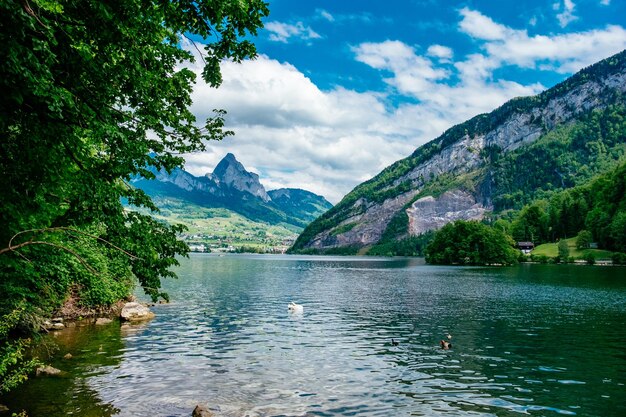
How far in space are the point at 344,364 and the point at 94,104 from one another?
84.5 ft

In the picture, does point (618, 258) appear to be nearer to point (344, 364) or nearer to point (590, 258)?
point (590, 258)

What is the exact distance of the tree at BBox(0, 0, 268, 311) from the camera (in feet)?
35.0

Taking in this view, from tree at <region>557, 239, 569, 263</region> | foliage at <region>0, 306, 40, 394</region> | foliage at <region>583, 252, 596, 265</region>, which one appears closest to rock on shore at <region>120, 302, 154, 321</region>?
foliage at <region>0, 306, 40, 394</region>

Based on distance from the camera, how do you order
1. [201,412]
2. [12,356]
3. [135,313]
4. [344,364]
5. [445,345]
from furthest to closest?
[135,313]
[445,345]
[344,364]
[201,412]
[12,356]

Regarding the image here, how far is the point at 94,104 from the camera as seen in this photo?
1359 centimetres

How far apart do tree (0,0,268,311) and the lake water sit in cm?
1149

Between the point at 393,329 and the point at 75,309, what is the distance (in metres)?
34.5

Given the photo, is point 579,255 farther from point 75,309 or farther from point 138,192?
point 138,192

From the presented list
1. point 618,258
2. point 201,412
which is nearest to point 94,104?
point 201,412

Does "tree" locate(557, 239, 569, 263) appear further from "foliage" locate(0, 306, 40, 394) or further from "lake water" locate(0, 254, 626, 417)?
"foliage" locate(0, 306, 40, 394)

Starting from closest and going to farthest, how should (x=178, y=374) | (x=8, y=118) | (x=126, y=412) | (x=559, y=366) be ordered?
1. (x=8, y=118)
2. (x=126, y=412)
3. (x=178, y=374)
4. (x=559, y=366)

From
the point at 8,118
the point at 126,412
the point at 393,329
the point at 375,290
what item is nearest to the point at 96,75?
the point at 8,118

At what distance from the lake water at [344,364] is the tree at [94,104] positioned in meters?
11.5

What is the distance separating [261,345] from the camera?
3906 cm
